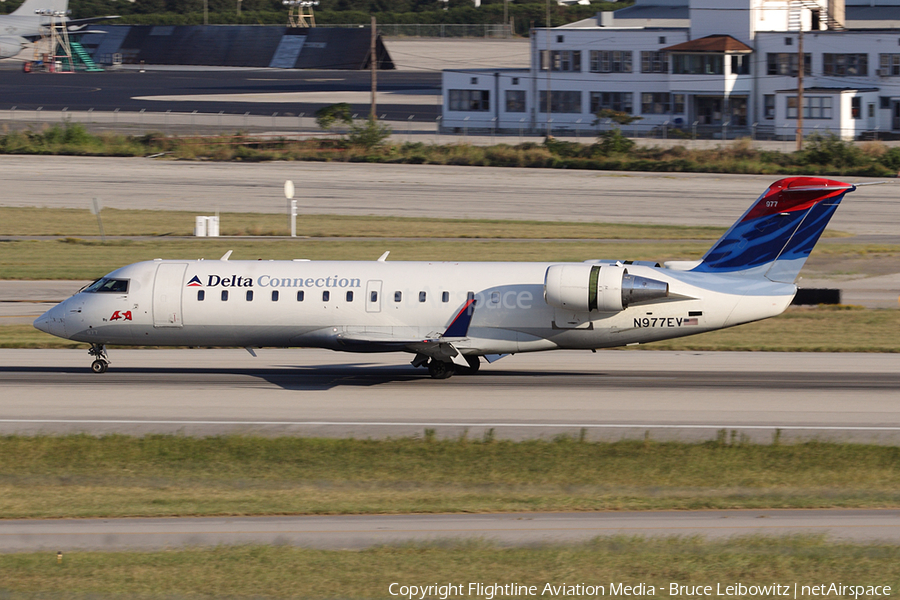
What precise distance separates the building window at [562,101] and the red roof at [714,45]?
35.1 feet

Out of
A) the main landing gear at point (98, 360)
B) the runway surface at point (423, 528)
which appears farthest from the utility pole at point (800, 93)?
the runway surface at point (423, 528)

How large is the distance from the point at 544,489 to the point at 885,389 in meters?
12.8

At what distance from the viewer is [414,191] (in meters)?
72.7

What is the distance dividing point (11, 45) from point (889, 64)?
127 m

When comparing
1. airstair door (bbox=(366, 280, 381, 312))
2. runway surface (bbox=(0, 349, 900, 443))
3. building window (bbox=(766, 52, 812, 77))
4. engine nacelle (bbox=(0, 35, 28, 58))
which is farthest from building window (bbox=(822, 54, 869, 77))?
engine nacelle (bbox=(0, 35, 28, 58))

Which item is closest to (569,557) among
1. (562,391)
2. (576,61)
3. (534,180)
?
(562,391)

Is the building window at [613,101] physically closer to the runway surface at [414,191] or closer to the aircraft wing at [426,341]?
the runway surface at [414,191]

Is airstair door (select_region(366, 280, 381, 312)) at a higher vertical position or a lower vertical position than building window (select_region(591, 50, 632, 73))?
lower

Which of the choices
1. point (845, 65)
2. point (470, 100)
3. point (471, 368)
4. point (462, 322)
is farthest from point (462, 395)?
point (470, 100)

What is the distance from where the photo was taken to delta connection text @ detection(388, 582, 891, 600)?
13688mm

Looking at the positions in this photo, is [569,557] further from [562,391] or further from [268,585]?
[562,391]

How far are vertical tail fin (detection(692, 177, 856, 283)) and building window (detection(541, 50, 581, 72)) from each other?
3105 inches

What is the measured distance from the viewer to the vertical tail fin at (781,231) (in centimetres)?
2766

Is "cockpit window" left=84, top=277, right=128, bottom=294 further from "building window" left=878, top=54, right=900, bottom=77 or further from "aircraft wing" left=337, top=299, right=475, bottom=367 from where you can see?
"building window" left=878, top=54, right=900, bottom=77
